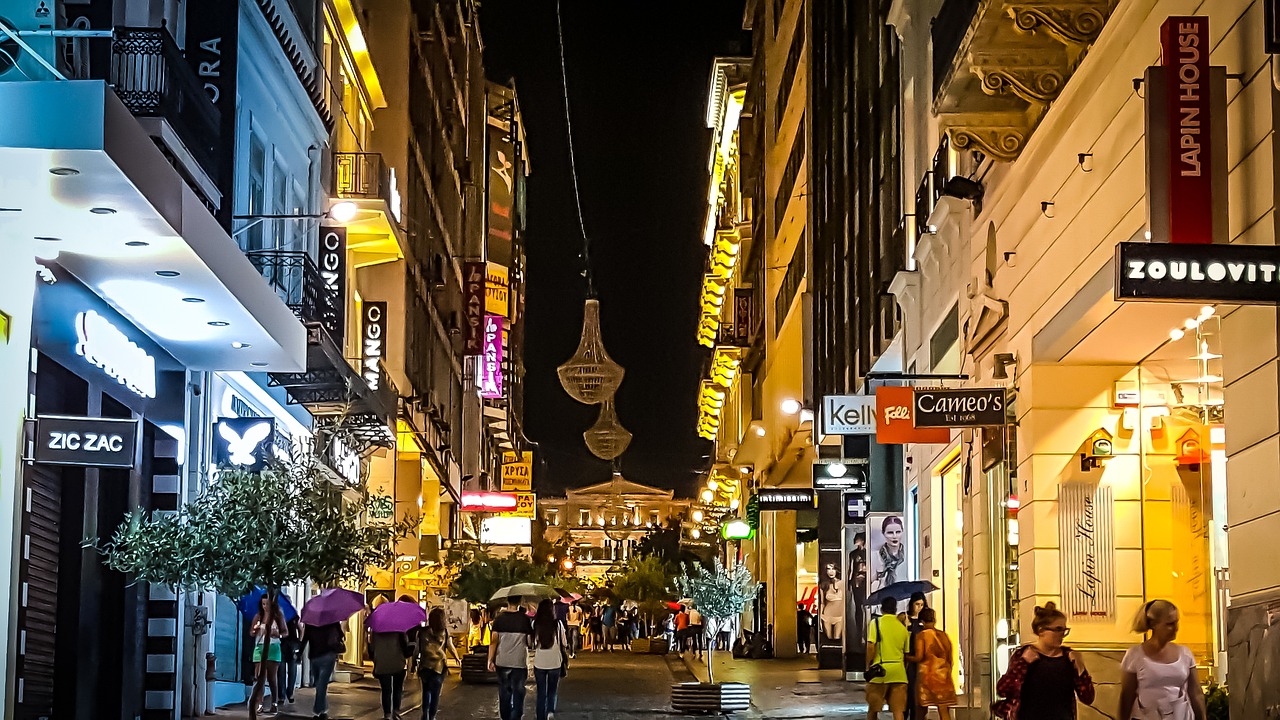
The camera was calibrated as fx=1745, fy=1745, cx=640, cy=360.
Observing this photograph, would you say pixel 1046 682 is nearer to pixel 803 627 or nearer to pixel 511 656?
pixel 511 656

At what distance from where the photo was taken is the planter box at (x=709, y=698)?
24.7 metres

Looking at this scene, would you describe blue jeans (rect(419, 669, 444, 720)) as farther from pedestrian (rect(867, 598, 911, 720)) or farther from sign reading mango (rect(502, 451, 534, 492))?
sign reading mango (rect(502, 451, 534, 492))

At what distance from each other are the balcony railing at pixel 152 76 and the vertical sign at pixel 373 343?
13.7m

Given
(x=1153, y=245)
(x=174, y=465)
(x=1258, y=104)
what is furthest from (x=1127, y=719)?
(x=174, y=465)

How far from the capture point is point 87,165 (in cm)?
1416

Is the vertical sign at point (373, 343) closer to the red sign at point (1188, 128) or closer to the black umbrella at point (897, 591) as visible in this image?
the black umbrella at point (897, 591)

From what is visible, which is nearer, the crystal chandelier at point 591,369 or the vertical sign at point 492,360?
the crystal chandelier at point 591,369

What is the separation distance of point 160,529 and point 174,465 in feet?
12.3

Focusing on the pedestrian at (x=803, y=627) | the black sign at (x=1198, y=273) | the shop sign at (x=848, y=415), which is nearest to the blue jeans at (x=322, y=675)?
the shop sign at (x=848, y=415)

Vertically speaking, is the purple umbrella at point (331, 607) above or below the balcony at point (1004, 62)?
below

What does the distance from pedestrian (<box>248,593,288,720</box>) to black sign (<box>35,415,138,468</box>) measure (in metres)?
3.28

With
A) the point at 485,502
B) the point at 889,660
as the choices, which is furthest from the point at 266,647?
the point at 485,502

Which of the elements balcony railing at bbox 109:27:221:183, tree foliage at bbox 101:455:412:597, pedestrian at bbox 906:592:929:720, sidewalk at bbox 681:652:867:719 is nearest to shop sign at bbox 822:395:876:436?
sidewalk at bbox 681:652:867:719

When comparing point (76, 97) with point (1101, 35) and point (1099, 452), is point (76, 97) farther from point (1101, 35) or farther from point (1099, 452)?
point (1099, 452)
